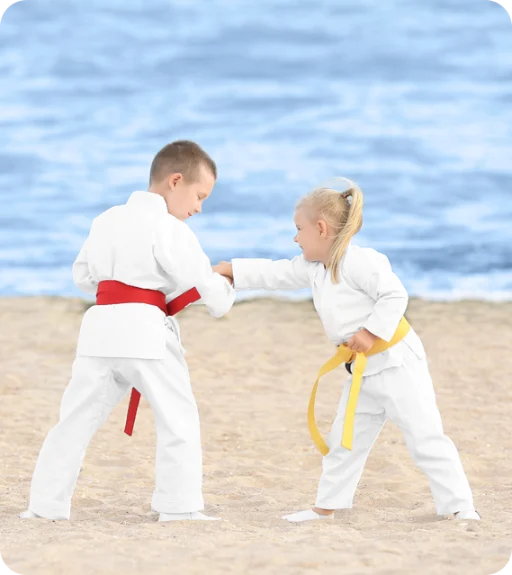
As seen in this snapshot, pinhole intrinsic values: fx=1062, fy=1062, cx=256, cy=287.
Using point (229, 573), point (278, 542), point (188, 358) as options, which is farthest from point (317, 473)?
point (188, 358)

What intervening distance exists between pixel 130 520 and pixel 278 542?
890 millimetres

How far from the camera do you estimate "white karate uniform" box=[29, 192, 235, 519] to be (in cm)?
441

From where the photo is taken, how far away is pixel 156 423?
14.7 ft

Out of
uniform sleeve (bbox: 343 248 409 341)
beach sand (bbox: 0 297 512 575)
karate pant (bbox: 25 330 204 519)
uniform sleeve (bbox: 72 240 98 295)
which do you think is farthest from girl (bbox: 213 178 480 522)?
uniform sleeve (bbox: 72 240 98 295)

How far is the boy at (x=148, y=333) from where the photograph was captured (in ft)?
14.5

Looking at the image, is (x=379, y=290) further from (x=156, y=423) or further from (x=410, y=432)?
(x=156, y=423)

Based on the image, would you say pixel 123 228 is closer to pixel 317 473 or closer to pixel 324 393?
pixel 317 473

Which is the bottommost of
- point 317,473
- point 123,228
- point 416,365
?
point 317,473

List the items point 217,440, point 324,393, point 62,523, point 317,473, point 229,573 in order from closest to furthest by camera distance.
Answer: point 229,573 < point 62,523 < point 317,473 < point 217,440 < point 324,393

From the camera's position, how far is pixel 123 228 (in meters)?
4.45

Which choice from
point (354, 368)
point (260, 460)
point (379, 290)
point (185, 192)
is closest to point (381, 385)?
point (354, 368)

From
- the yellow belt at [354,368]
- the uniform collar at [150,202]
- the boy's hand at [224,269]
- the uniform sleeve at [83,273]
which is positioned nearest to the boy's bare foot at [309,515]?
the yellow belt at [354,368]

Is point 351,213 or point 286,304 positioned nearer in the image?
point 351,213

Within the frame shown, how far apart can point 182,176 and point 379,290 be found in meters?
0.96
